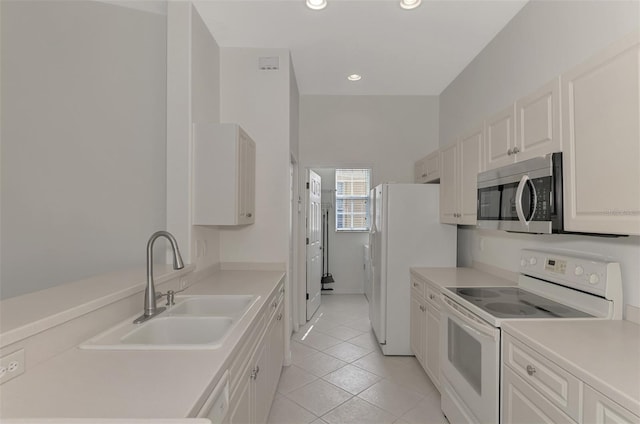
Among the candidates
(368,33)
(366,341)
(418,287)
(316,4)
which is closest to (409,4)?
(368,33)

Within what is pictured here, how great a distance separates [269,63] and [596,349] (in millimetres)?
3101

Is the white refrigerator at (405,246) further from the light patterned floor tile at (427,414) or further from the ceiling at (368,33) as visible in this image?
the ceiling at (368,33)

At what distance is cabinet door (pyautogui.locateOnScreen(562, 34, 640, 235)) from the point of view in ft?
3.99

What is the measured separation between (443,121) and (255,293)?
3.25 metres

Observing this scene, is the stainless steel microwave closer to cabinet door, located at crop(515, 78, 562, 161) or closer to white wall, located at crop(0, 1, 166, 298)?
cabinet door, located at crop(515, 78, 562, 161)

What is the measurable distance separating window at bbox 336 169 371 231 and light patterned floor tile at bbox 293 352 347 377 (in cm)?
312

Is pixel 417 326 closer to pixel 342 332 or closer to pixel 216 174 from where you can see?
pixel 342 332

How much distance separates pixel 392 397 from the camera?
2549 mm

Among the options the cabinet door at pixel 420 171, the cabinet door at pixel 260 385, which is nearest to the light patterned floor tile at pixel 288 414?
the cabinet door at pixel 260 385

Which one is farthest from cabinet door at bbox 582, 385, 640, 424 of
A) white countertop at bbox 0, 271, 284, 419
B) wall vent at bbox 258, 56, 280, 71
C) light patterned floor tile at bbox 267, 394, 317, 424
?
wall vent at bbox 258, 56, 280, 71

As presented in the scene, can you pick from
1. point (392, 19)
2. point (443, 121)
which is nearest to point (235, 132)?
point (392, 19)

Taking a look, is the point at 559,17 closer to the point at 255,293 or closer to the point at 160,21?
the point at 255,293

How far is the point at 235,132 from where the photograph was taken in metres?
2.41

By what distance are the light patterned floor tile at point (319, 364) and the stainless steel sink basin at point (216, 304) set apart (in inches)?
52.1
